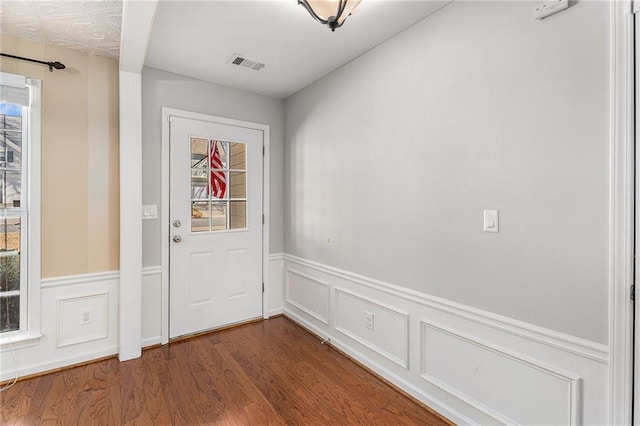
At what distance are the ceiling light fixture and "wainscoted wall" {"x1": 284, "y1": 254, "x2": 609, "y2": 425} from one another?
169 cm

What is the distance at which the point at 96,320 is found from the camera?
253 centimetres

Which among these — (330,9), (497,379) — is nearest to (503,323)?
(497,379)

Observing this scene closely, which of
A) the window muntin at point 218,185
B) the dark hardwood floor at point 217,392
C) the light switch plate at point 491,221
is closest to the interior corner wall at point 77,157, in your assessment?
the window muntin at point 218,185

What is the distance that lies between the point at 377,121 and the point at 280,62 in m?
1.01

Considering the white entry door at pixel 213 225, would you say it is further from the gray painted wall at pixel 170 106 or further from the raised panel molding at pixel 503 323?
the raised panel molding at pixel 503 323

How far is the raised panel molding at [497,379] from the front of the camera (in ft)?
4.66

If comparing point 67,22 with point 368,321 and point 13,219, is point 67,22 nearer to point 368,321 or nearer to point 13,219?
point 13,219

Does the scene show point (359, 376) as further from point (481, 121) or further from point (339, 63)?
point (339, 63)

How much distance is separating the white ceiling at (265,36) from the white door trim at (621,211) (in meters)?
1.00

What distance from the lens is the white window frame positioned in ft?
7.47

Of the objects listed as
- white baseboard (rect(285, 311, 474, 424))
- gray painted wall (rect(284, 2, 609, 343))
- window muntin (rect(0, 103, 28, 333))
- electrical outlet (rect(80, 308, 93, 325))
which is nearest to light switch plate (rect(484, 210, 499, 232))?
gray painted wall (rect(284, 2, 609, 343))

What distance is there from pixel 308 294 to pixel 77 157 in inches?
90.9

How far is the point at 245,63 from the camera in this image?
264 centimetres

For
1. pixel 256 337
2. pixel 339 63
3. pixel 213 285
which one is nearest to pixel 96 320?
pixel 213 285
